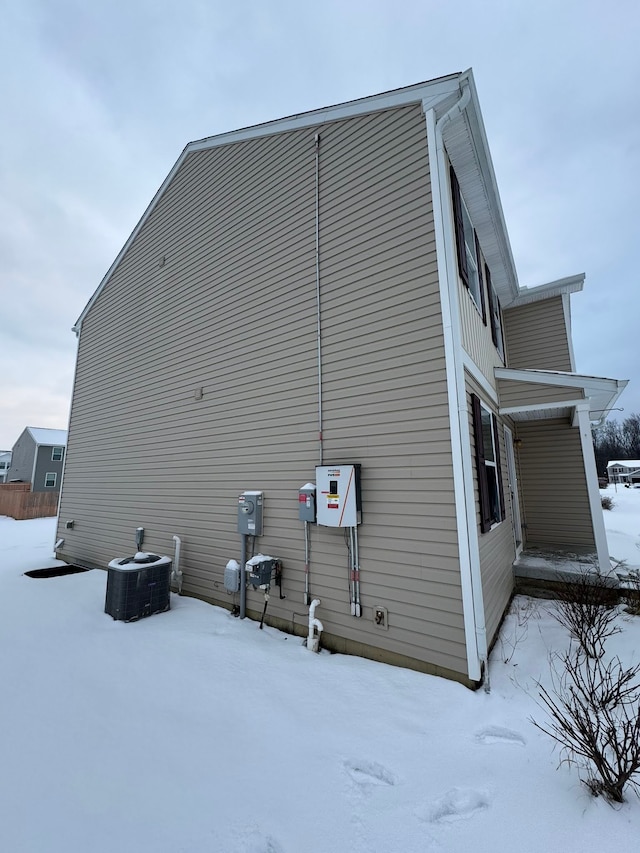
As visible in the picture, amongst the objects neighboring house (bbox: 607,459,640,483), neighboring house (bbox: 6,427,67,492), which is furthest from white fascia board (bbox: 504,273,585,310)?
neighboring house (bbox: 607,459,640,483)

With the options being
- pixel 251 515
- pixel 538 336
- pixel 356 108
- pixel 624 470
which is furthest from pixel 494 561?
pixel 624 470

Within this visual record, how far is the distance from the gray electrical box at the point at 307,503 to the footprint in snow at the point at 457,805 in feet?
7.58

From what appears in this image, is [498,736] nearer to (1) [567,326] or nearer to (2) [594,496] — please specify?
(2) [594,496]

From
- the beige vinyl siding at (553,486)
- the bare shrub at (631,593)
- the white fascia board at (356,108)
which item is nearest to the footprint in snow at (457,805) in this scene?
the bare shrub at (631,593)

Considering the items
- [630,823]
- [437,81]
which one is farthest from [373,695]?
[437,81]

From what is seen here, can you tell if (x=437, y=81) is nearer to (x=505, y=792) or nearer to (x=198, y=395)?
(x=198, y=395)

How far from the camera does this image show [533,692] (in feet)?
9.30

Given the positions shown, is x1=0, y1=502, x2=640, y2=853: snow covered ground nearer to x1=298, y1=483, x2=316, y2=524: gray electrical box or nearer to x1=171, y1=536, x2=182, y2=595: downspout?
x1=298, y1=483, x2=316, y2=524: gray electrical box

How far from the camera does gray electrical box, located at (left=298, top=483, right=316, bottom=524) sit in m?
3.90

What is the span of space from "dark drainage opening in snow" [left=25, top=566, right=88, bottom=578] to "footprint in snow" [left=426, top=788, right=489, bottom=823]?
7326mm

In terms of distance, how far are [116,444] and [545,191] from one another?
17.3 m

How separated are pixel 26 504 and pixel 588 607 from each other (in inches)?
848

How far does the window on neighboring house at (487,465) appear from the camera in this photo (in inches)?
145

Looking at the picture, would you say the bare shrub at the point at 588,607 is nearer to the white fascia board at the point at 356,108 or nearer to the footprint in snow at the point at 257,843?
the footprint in snow at the point at 257,843
